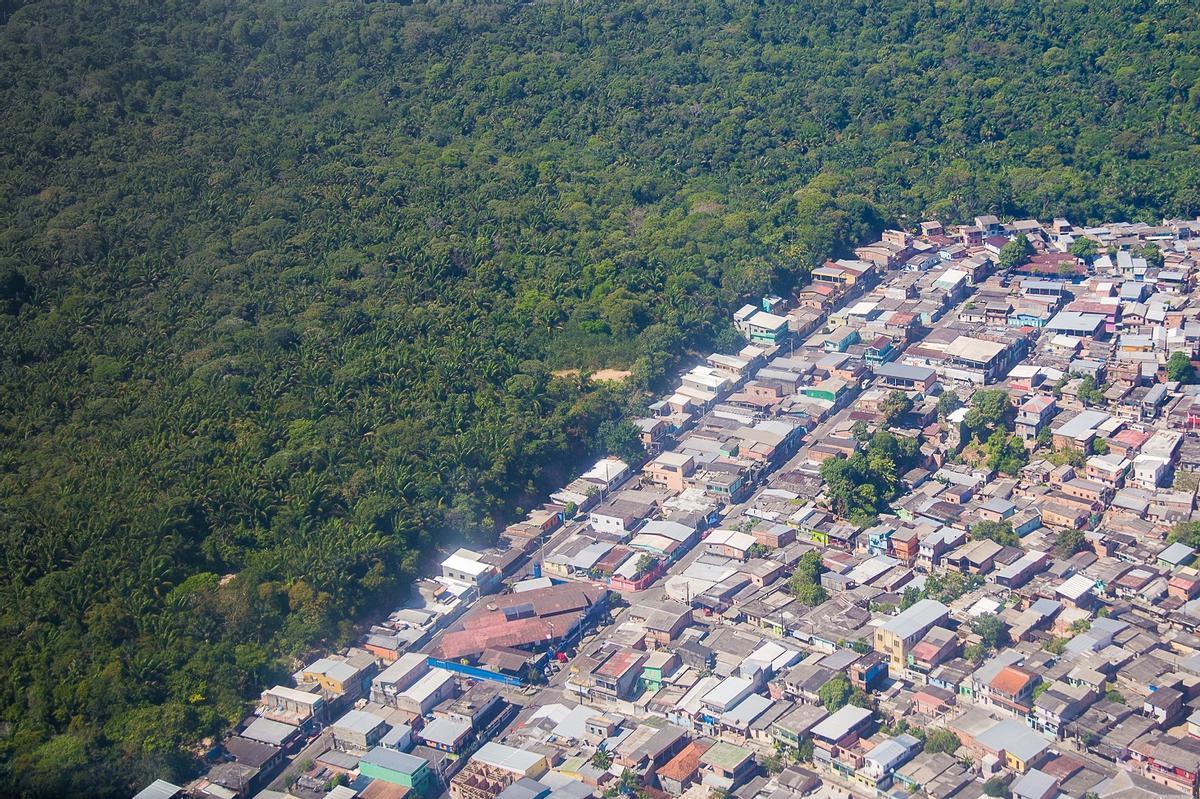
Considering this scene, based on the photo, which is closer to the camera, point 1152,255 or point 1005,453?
point 1005,453

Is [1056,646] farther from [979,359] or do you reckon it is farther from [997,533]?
[979,359]

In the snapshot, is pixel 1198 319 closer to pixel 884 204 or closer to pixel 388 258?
pixel 884 204

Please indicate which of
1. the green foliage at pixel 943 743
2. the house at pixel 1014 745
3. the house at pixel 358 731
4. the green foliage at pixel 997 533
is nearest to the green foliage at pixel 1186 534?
the green foliage at pixel 997 533

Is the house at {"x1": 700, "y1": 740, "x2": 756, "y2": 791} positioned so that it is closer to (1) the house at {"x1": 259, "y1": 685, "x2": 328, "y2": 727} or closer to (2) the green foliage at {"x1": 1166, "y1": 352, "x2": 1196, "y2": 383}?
(1) the house at {"x1": 259, "y1": 685, "x2": 328, "y2": 727}

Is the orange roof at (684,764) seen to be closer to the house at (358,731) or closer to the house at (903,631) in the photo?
the house at (903,631)

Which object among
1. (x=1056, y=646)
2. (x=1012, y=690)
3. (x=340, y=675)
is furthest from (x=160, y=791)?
(x=1056, y=646)

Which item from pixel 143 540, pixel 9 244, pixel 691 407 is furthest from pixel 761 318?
pixel 9 244
